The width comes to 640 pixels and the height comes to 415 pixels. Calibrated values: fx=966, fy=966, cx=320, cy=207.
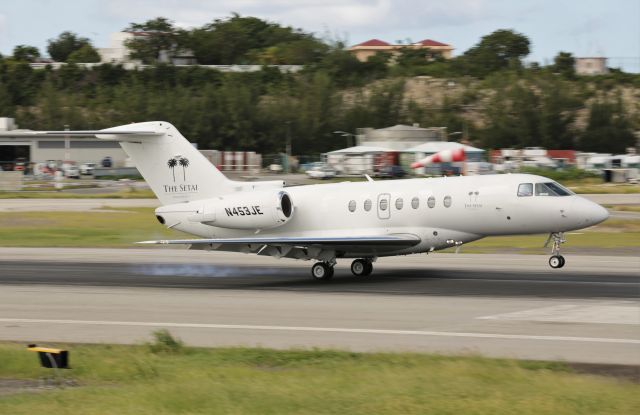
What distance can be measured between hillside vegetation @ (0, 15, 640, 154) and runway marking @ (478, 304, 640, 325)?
4067 inches

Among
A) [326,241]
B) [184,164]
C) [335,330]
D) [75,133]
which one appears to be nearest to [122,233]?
[184,164]

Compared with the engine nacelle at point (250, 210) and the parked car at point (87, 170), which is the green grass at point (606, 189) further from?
the parked car at point (87, 170)

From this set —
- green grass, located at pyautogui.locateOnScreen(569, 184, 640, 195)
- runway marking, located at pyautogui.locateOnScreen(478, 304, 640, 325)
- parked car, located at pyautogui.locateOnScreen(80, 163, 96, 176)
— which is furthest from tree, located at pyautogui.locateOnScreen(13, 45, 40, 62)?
runway marking, located at pyautogui.locateOnScreen(478, 304, 640, 325)

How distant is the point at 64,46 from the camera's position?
16362 cm

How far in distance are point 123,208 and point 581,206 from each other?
115 ft

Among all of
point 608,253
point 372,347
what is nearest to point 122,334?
point 372,347

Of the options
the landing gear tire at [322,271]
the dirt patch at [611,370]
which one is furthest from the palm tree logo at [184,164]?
the dirt patch at [611,370]

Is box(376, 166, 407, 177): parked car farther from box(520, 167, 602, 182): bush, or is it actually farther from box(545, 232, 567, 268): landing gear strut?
box(545, 232, 567, 268): landing gear strut

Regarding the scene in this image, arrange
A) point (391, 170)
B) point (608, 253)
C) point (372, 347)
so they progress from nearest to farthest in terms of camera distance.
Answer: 1. point (372, 347)
2. point (608, 253)
3. point (391, 170)

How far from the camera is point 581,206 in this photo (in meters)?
22.8

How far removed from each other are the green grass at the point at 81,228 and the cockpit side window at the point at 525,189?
17.7 metres

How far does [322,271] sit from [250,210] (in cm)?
248

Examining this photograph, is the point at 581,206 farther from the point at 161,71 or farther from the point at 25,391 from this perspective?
the point at 161,71

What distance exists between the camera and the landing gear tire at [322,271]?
2445cm
